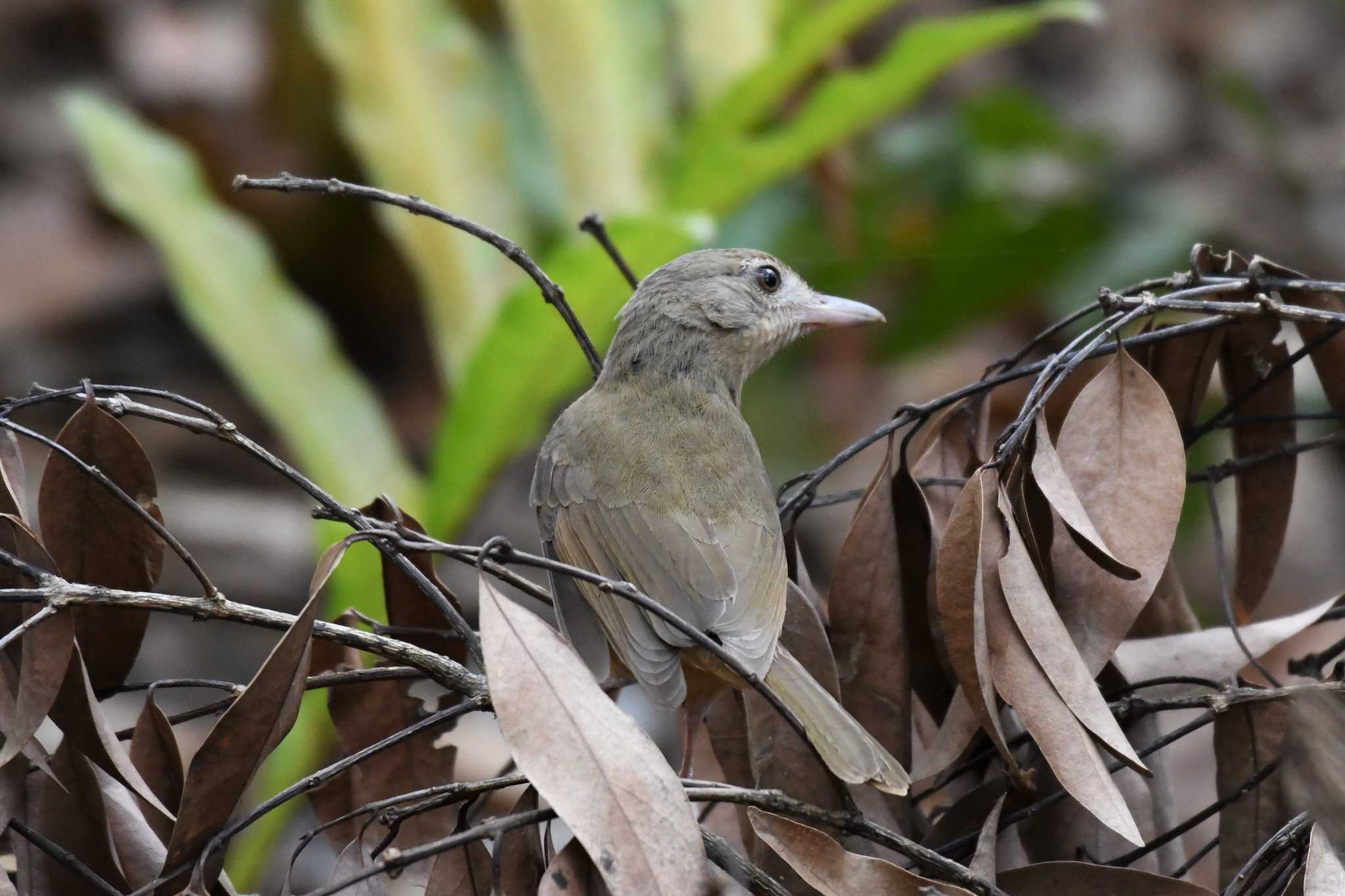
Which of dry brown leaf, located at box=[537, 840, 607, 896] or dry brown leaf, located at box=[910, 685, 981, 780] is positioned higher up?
dry brown leaf, located at box=[910, 685, 981, 780]

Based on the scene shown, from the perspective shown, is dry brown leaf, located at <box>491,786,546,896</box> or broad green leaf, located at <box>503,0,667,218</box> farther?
broad green leaf, located at <box>503,0,667,218</box>

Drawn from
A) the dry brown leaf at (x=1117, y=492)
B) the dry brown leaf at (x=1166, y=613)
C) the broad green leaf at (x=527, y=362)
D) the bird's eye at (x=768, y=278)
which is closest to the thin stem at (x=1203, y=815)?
the dry brown leaf at (x=1117, y=492)

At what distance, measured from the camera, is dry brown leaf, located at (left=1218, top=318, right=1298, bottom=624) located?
8.48 feet

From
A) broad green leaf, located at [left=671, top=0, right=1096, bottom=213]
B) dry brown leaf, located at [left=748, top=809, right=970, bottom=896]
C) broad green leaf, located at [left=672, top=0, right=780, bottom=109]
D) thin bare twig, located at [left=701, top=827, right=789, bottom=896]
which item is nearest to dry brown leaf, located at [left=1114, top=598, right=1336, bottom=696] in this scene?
dry brown leaf, located at [left=748, top=809, right=970, bottom=896]

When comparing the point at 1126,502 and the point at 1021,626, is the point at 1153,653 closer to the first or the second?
the point at 1126,502

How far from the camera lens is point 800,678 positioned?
2.39 metres

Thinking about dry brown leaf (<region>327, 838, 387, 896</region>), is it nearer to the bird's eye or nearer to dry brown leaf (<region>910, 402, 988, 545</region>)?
dry brown leaf (<region>910, 402, 988, 545</region>)

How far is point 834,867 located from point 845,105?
11.2 ft

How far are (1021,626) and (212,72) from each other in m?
6.72

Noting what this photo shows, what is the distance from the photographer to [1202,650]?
2.49 meters

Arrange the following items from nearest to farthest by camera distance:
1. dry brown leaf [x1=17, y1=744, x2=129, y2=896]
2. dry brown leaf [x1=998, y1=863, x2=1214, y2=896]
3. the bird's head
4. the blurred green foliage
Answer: dry brown leaf [x1=998, y1=863, x2=1214, y2=896], dry brown leaf [x1=17, y1=744, x2=129, y2=896], the bird's head, the blurred green foliage

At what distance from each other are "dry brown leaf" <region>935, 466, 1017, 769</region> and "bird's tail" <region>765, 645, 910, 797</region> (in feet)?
0.55

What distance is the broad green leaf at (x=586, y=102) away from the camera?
555 centimetres

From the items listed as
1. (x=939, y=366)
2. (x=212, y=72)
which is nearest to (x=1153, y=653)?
(x=939, y=366)
